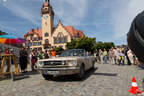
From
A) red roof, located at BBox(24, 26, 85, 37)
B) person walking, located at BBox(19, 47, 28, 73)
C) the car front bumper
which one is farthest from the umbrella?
red roof, located at BBox(24, 26, 85, 37)

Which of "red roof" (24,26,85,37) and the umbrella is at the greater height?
"red roof" (24,26,85,37)

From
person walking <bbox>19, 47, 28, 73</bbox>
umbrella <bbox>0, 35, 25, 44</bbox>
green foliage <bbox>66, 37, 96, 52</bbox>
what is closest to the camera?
umbrella <bbox>0, 35, 25, 44</bbox>

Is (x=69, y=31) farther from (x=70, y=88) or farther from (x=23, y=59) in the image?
(x=70, y=88)

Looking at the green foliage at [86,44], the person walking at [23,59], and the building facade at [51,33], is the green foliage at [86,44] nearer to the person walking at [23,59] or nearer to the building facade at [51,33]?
the building facade at [51,33]

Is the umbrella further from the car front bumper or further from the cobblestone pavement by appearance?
the car front bumper

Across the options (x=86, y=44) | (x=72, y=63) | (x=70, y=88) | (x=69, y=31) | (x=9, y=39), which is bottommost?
(x=70, y=88)

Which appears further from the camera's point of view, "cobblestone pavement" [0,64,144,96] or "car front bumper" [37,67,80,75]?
"car front bumper" [37,67,80,75]

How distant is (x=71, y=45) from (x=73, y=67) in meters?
48.4

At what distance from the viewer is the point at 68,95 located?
11.9 ft

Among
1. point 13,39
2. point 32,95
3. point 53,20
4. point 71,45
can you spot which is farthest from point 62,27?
point 32,95

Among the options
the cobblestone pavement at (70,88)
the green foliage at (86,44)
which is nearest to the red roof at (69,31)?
the green foliage at (86,44)

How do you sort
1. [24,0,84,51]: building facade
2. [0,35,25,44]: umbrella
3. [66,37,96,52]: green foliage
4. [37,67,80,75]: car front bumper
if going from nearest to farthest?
[37,67,80,75]: car front bumper, [0,35,25,44]: umbrella, [66,37,96,52]: green foliage, [24,0,84,51]: building facade

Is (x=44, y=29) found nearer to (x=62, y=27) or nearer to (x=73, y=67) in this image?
(x=62, y=27)

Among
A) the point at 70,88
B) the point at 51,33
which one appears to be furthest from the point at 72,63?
the point at 51,33
